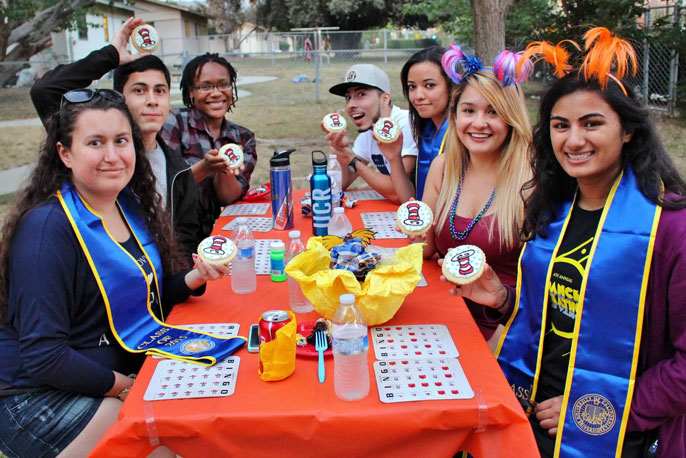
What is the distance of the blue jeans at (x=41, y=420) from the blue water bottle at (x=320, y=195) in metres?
1.50

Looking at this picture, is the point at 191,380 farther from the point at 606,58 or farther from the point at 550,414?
the point at 606,58

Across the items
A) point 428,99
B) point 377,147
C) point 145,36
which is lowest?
point 377,147

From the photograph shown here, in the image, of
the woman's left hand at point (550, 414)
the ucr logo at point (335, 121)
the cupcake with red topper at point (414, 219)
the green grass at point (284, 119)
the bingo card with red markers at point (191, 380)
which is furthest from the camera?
the green grass at point (284, 119)

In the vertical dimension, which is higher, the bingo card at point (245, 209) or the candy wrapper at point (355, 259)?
the candy wrapper at point (355, 259)

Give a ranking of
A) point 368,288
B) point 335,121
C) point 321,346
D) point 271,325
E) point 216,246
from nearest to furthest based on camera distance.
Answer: point 271,325 < point 321,346 < point 368,288 < point 216,246 < point 335,121

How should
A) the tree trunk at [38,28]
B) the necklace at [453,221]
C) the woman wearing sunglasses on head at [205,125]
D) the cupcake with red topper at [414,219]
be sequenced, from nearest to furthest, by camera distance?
the cupcake with red topper at [414,219] < the necklace at [453,221] < the woman wearing sunglasses on head at [205,125] < the tree trunk at [38,28]

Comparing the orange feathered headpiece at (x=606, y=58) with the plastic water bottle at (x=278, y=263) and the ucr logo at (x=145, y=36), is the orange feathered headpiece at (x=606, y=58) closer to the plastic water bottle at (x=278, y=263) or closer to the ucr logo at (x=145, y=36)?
the plastic water bottle at (x=278, y=263)

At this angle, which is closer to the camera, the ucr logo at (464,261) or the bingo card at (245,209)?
the ucr logo at (464,261)

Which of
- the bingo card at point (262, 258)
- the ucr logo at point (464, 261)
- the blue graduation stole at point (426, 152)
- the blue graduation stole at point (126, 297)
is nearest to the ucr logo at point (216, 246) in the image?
the blue graduation stole at point (126, 297)

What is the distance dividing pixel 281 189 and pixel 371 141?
1.53m

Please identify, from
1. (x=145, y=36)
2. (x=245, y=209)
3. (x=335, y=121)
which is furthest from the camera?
(x=245, y=209)

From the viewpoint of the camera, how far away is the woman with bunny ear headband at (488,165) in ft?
8.51

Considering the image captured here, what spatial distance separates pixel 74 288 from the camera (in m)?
2.03

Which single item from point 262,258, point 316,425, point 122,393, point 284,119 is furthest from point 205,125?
point 284,119
